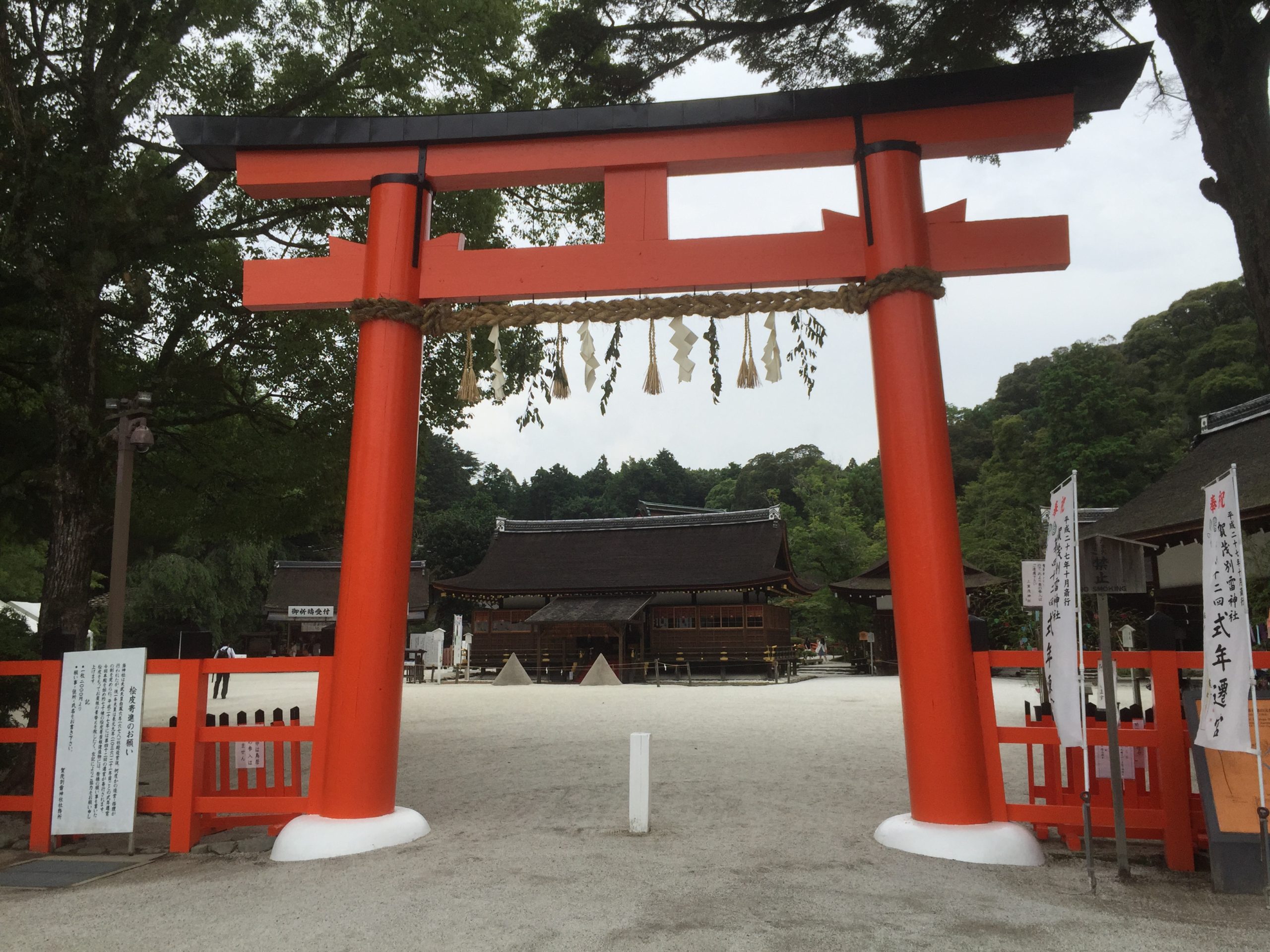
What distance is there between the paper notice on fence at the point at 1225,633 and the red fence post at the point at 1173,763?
438 millimetres

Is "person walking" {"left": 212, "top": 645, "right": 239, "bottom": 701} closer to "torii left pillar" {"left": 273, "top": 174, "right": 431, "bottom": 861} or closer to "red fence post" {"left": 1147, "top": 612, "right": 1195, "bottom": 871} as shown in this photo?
"torii left pillar" {"left": 273, "top": 174, "right": 431, "bottom": 861}

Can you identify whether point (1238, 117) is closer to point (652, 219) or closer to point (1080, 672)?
point (1080, 672)

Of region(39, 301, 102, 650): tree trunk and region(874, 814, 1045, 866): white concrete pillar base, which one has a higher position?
region(39, 301, 102, 650): tree trunk

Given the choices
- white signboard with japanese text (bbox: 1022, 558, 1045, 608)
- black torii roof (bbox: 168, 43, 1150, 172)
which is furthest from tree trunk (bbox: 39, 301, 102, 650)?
white signboard with japanese text (bbox: 1022, 558, 1045, 608)

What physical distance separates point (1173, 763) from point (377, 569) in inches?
144

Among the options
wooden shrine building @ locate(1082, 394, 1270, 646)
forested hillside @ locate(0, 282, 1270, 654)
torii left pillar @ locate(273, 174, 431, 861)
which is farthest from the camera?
wooden shrine building @ locate(1082, 394, 1270, 646)

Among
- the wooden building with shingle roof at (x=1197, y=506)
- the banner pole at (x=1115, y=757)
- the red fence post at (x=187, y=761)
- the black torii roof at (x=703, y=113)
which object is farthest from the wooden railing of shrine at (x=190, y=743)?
the wooden building with shingle roof at (x=1197, y=506)

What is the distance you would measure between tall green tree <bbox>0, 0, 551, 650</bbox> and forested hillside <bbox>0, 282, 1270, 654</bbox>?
34 centimetres

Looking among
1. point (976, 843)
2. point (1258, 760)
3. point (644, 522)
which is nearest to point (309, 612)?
point (644, 522)

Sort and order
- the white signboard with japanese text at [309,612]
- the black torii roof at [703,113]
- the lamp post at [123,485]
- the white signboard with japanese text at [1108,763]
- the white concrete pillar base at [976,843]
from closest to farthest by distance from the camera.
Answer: the white concrete pillar base at [976,843] < the white signboard with japanese text at [1108,763] < the black torii roof at [703,113] < the lamp post at [123,485] < the white signboard with japanese text at [309,612]

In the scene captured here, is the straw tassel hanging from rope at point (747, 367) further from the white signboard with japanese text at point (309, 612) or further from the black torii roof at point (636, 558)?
the white signboard with japanese text at point (309, 612)

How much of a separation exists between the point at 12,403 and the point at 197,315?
186 centimetres

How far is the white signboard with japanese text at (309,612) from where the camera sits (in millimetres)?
29953

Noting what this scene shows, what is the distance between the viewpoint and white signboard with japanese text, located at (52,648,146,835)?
4223 millimetres
